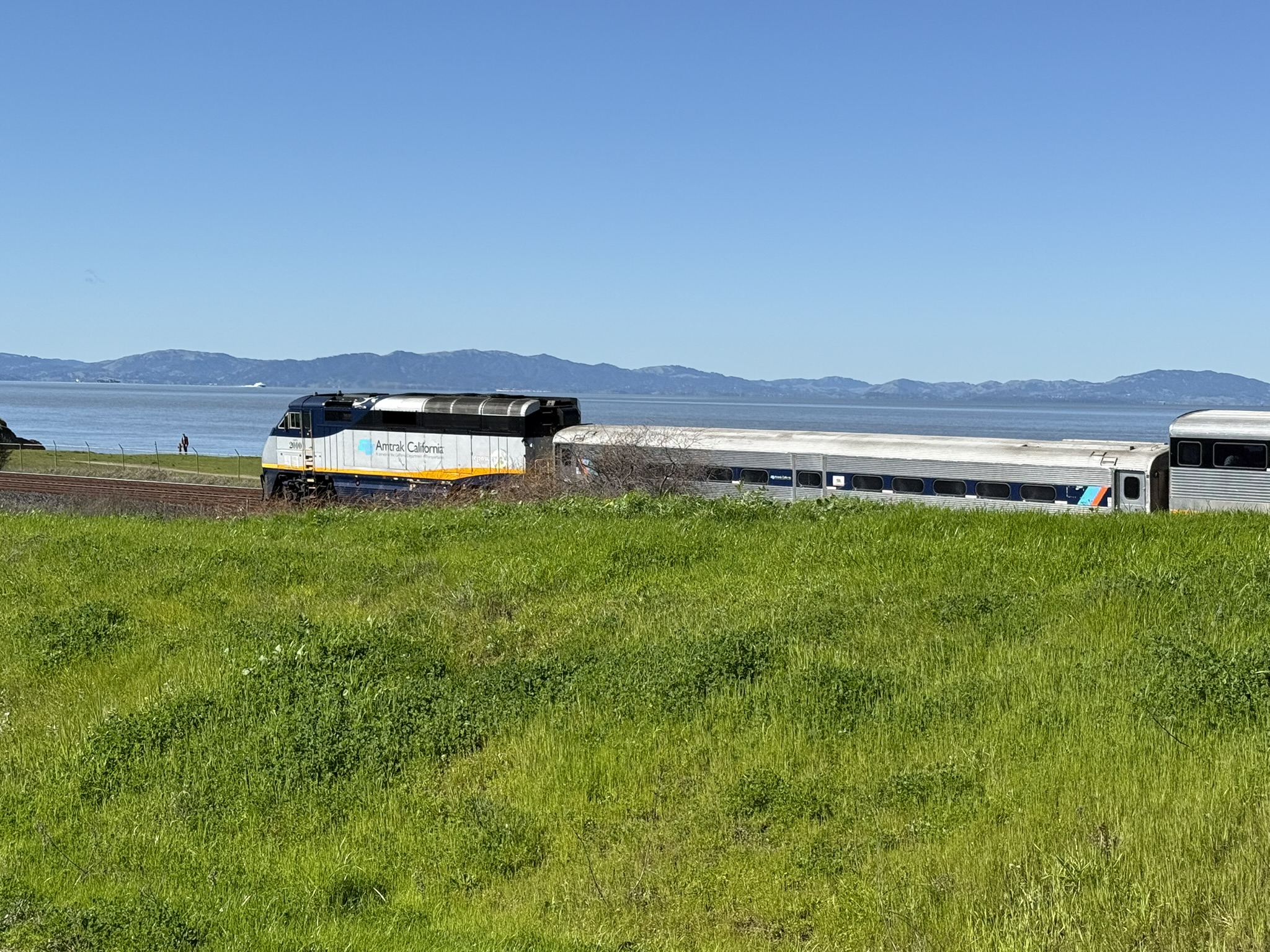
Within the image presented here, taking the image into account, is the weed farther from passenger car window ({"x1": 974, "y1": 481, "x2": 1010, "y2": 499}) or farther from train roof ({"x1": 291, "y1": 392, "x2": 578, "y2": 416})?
train roof ({"x1": 291, "y1": 392, "x2": 578, "y2": 416})

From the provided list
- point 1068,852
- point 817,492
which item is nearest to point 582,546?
point 1068,852

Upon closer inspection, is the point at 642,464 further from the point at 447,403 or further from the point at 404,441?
the point at 404,441

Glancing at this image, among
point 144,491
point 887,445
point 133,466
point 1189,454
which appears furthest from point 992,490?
point 133,466

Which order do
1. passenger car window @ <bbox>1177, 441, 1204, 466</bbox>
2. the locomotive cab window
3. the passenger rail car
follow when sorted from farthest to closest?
the passenger rail car, the locomotive cab window, passenger car window @ <bbox>1177, 441, 1204, 466</bbox>

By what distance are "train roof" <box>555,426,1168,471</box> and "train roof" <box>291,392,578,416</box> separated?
1480mm

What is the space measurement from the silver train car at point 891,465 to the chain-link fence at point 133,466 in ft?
89.9

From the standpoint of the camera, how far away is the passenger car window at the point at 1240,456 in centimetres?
2756

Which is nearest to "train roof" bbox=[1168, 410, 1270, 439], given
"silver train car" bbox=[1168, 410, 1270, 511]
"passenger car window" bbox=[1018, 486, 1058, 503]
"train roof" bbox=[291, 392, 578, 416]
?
"silver train car" bbox=[1168, 410, 1270, 511]

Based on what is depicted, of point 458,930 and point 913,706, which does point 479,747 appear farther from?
point 913,706

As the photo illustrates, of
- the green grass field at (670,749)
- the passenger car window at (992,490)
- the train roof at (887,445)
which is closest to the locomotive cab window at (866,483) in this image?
the train roof at (887,445)

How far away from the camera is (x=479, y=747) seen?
11484mm

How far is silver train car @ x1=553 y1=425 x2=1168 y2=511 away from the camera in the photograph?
2847cm

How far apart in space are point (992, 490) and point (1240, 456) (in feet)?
18.4

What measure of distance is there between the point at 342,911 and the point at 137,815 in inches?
112
